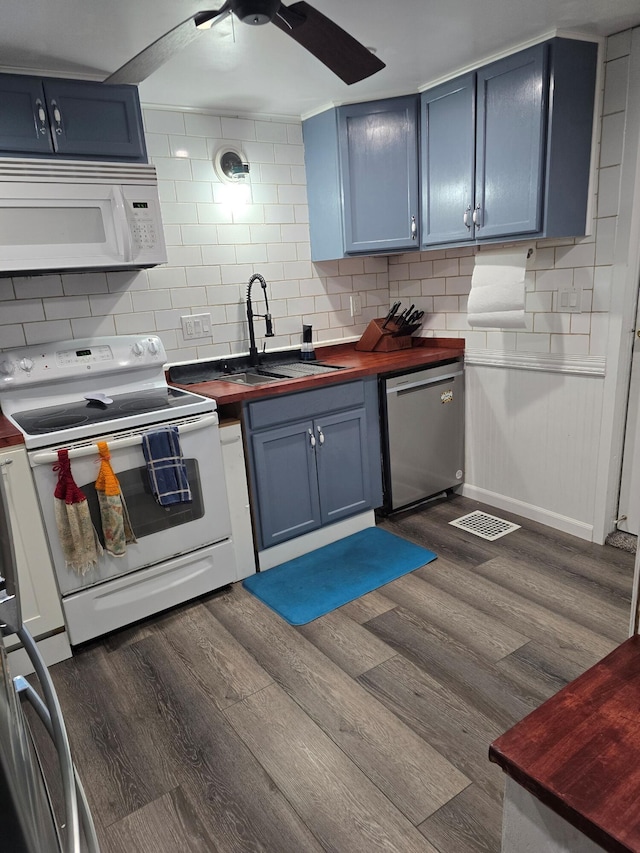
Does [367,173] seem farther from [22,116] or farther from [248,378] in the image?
[22,116]

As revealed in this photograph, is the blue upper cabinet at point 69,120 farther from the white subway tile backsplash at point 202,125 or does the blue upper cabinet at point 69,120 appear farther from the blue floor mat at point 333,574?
the blue floor mat at point 333,574

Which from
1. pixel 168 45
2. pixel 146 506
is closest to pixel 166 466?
pixel 146 506

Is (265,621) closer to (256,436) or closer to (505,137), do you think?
(256,436)

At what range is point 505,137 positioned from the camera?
101 inches

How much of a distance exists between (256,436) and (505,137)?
1779mm

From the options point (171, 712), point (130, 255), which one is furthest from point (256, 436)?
point (171, 712)

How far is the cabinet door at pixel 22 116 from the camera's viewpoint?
2111 mm

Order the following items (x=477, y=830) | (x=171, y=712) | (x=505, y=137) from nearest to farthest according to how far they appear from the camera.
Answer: (x=477, y=830) < (x=171, y=712) < (x=505, y=137)

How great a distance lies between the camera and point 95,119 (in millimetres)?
2293

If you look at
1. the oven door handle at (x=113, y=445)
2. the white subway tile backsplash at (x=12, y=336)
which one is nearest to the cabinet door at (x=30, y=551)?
the oven door handle at (x=113, y=445)

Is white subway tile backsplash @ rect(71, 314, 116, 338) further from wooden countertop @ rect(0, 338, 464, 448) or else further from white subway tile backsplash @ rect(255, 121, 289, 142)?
white subway tile backsplash @ rect(255, 121, 289, 142)

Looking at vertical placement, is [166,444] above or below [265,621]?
above

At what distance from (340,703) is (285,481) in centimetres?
110

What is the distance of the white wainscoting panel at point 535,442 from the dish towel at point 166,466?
5.90ft
